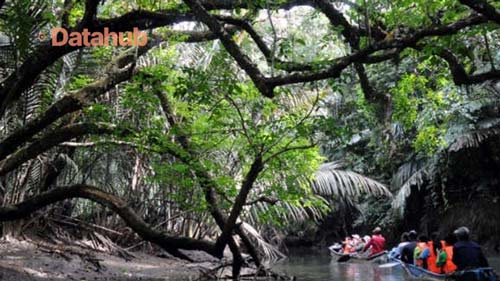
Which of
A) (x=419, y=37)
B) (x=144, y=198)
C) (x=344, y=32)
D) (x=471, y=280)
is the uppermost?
(x=344, y=32)

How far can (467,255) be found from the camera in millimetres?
9602

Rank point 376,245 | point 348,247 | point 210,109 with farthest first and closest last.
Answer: point 348,247 → point 376,245 → point 210,109

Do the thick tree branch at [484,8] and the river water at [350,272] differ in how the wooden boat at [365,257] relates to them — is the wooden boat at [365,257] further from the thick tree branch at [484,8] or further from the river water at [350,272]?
the thick tree branch at [484,8]

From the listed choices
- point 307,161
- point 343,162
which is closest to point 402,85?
point 307,161

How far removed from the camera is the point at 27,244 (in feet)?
38.9

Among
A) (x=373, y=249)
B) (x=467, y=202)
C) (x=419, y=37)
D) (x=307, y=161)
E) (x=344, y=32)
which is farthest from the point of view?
(x=467, y=202)

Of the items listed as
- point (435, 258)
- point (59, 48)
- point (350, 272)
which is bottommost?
point (350, 272)

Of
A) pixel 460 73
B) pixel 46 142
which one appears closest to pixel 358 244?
pixel 460 73

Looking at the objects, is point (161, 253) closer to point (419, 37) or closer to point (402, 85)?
point (402, 85)

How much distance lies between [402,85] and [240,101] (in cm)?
341

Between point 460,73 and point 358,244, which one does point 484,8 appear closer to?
point 460,73

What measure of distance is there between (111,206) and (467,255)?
227 inches

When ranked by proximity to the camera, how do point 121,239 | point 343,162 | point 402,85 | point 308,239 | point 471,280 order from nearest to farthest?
1. point 471,280
2. point 402,85
3. point 121,239
4. point 343,162
5. point 308,239

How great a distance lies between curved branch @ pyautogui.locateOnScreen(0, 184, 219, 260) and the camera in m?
9.02
